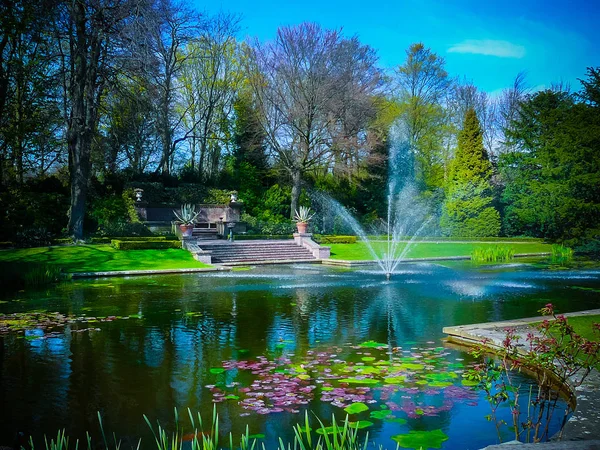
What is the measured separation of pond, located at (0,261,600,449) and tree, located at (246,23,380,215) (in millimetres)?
21448

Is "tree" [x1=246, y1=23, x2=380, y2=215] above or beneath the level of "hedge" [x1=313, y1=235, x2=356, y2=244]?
above

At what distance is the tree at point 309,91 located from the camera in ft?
112

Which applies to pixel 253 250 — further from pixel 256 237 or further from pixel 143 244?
pixel 143 244

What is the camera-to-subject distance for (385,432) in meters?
4.79

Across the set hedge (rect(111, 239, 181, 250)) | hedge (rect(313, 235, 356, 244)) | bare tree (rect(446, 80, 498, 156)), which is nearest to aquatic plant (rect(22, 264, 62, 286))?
hedge (rect(111, 239, 181, 250))

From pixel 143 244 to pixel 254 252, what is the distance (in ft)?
17.2

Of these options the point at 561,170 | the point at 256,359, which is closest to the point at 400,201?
the point at 561,170

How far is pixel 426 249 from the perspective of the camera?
29.3 meters

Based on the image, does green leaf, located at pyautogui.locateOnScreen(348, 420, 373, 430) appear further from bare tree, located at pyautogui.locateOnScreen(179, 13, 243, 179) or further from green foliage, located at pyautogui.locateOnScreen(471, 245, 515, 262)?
bare tree, located at pyautogui.locateOnScreen(179, 13, 243, 179)

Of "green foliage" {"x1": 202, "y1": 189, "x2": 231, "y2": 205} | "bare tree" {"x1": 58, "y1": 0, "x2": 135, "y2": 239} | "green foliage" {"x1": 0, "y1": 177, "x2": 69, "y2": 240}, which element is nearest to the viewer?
"green foliage" {"x1": 0, "y1": 177, "x2": 69, "y2": 240}

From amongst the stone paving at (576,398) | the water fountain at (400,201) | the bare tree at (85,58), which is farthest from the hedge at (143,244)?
the water fountain at (400,201)

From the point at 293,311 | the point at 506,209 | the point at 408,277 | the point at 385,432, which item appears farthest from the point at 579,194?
the point at 385,432

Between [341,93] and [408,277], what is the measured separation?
19.8m

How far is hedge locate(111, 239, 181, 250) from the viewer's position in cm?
2234
